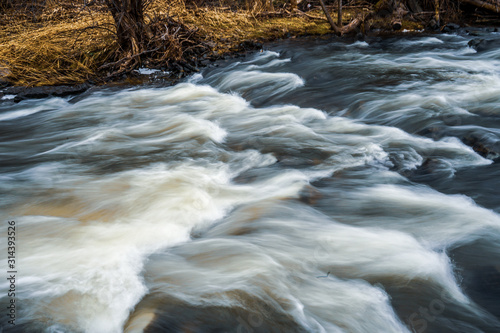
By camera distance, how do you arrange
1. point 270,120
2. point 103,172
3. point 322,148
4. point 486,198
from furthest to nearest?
point 270,120
point 322,148
point 103,172
point 486,198

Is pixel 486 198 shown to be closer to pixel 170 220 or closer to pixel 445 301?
pixel 445 301

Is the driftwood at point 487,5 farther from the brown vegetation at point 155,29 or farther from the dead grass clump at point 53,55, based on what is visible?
the dead grass clump at point 53,55

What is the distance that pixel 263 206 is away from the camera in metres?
3.64

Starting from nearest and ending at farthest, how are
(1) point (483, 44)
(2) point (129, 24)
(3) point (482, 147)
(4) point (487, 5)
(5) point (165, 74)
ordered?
(3) point (482, 147), (2) point (129, 24), (5) point (165, 74), (1) point (483, 44), (4) point (487, 5)

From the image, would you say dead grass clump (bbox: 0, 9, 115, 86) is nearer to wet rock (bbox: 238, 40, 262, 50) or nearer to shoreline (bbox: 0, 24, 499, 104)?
shoreline (bbox: 0, 24, 499, 104)

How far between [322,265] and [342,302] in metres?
0.36

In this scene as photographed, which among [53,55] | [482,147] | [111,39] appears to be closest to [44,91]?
[53,55]

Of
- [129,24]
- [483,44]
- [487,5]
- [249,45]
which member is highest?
[129,24]

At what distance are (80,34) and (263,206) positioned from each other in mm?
5749

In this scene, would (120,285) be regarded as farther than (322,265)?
No

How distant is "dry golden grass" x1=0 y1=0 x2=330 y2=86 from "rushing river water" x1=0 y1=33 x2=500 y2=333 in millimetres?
868

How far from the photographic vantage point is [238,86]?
712cm

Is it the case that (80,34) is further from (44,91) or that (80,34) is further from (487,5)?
(487,5)

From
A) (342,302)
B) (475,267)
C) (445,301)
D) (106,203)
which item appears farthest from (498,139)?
(106,203)
